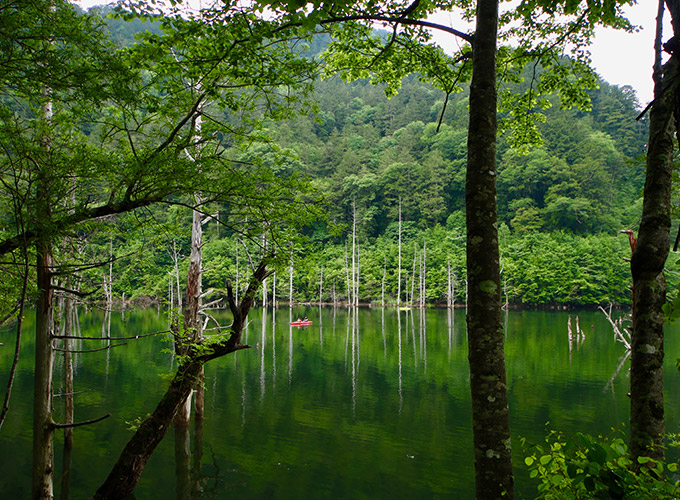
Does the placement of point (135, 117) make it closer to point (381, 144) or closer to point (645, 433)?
point (645, 433)

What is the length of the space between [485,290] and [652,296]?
1.16m

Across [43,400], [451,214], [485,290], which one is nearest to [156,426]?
[43,400]

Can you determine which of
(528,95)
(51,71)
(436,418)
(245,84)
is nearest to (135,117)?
(51,71)

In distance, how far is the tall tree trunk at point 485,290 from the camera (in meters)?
2.64

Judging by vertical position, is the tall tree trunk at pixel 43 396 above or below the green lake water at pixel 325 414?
above

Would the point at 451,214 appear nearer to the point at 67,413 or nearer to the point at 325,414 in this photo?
the point at 325,414

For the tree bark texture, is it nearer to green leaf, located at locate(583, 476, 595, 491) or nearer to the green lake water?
the green lake water

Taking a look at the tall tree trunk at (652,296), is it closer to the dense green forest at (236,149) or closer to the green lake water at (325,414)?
the dense green forest at (236,149)

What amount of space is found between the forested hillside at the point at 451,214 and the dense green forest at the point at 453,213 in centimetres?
15

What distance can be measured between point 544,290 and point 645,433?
4338 centimetres

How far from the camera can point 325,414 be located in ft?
36.5

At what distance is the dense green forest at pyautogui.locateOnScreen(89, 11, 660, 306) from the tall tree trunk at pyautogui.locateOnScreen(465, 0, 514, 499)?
123 ft

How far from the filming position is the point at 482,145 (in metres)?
2.91

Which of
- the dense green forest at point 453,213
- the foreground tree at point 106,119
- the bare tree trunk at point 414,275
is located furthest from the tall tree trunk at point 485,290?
the bare tree trunk at point 414,275
